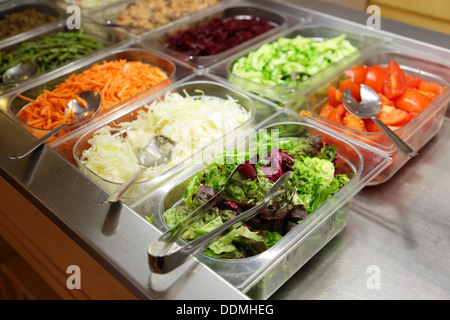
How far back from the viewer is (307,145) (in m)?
1.50

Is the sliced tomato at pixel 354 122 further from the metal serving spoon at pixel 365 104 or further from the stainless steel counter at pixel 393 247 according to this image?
the stainless steel counter at pixel 393 247

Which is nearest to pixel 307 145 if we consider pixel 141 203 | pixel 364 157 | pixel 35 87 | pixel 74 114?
pixel 364 157

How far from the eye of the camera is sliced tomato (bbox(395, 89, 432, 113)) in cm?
179

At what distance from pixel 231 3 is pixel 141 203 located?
6.08 feet

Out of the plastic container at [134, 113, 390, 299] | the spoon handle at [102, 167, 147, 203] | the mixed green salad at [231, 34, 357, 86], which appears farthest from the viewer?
the mixed green salad at [231, 34, 357, 86]

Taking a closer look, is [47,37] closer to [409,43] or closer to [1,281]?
[1,281]

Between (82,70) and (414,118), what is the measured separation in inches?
63.2

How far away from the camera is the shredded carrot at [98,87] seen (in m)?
1.92

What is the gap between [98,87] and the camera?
2.04 meters

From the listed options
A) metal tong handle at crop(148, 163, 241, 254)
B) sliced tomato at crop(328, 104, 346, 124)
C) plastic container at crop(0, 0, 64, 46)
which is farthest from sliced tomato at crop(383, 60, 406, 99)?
plastic container at crop(0, 0, 64, 46)

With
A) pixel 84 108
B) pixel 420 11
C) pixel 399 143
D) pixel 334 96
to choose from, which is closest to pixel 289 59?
pixel 334 96

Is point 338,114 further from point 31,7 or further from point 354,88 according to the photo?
point 31,7

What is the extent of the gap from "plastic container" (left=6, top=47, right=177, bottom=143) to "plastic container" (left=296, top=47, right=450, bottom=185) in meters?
0.70

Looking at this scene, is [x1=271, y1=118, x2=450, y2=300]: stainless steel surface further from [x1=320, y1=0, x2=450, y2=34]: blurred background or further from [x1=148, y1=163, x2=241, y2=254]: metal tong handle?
[x1=320, y1=0, x2=450, y2=34]: blurred background
